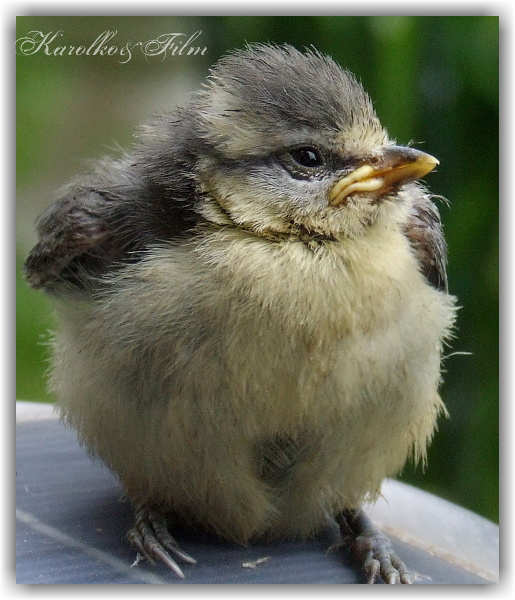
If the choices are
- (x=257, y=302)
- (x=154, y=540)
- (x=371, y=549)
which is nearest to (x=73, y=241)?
(x=257, y=302)

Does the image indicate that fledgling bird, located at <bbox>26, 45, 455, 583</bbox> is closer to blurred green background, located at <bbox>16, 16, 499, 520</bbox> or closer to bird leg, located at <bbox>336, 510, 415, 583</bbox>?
bird leg, located at <bbox>336, 510, 415, 583</bbox>

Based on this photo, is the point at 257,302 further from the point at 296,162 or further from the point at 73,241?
the point at 73,241

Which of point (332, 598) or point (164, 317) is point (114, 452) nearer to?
point (164, 317)

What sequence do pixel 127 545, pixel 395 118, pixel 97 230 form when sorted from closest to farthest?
pixel 97 230
pixel 127 545
pixel 395 118

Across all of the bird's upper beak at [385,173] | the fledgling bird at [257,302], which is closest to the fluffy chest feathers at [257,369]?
the fledgling bird at [257,302]

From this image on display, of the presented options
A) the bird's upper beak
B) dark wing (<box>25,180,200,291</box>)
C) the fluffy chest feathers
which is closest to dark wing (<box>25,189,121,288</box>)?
dark wing (<box>25,180,200,291</box>)
